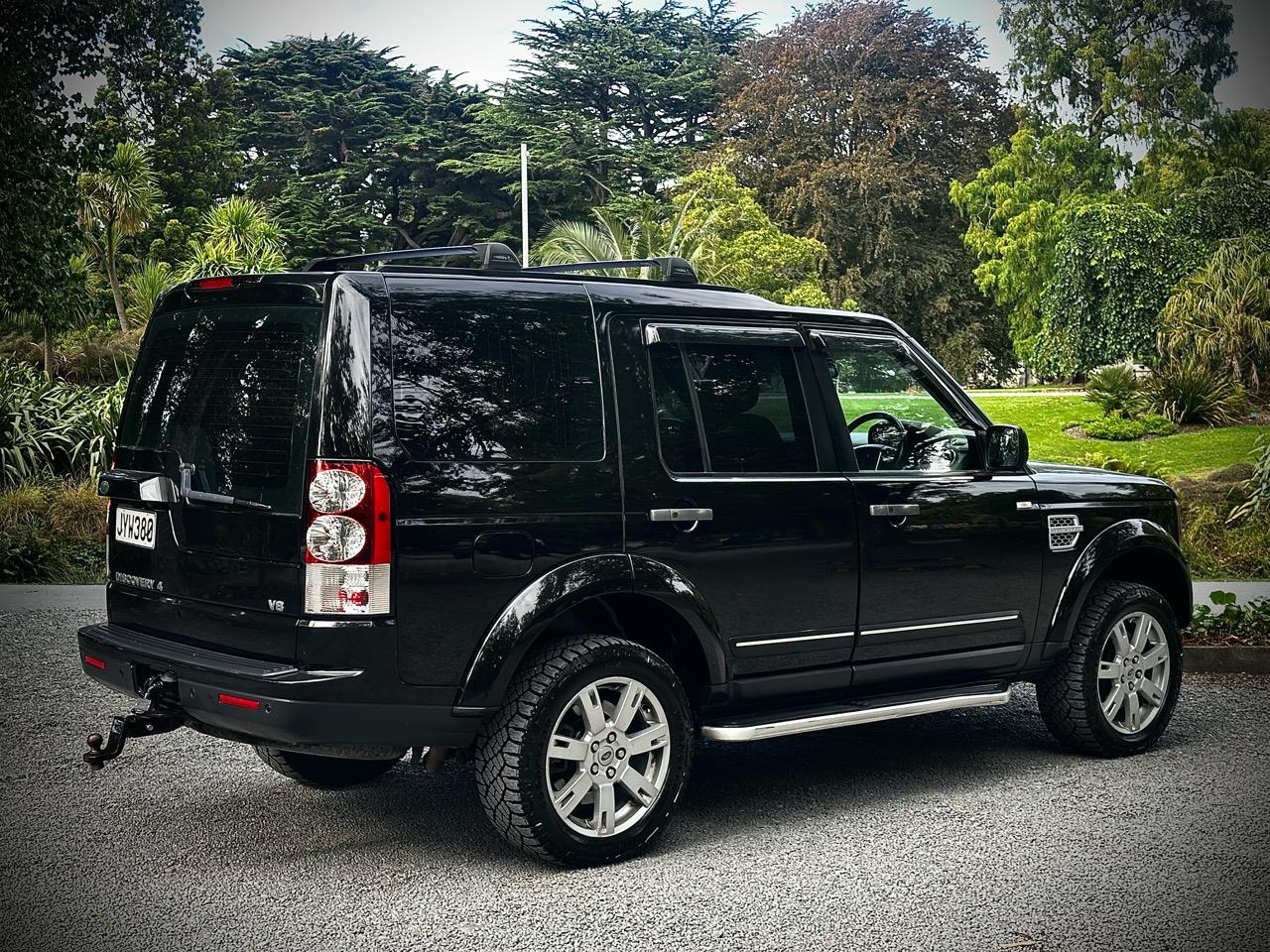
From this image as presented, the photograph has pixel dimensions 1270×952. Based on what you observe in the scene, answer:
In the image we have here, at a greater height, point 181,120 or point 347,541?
point 181,120

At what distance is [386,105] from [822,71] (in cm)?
1622

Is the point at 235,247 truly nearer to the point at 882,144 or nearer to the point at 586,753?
the point at 586,753

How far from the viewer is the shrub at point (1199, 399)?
66.5 feet

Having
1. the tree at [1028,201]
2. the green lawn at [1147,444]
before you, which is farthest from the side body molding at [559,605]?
the tree at [1028,201]

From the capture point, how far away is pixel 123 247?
34438mm

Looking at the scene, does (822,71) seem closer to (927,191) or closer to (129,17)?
(927,191)

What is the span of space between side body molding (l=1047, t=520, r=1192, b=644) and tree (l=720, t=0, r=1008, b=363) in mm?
40148

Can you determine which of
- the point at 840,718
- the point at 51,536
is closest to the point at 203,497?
the point at 840,718

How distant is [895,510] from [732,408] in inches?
32.7

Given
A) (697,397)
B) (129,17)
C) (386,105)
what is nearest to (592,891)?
(697,397)

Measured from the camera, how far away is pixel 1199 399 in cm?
2031

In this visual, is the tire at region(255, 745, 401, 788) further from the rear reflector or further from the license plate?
the rear reflector

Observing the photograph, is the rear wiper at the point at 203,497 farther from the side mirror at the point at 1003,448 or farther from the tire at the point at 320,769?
the side mirror at the point at 1003,448

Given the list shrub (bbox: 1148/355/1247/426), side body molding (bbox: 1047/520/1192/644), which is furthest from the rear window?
shrub (bbox: 1148/355/1247/426)
